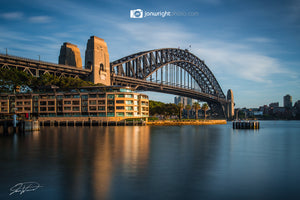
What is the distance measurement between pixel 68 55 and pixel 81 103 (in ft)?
91.5

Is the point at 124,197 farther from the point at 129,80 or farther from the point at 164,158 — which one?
the point at 129,80

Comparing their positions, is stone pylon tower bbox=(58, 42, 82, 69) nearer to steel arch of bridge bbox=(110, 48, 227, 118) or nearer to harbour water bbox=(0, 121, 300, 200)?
steel arch of bridge bbox=(110, 48, 227, 118)

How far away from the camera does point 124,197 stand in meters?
15.3

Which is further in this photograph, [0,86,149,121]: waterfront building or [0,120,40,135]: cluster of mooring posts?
[0,86,149,121]: waterfront building

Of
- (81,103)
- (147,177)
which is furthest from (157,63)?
(147,177)

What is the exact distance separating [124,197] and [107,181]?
3.40 metres

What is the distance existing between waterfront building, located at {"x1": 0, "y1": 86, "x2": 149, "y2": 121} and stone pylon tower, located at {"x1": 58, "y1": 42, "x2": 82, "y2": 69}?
654 inches

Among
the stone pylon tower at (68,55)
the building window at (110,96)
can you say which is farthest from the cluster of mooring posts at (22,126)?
the stone pylon tower at (68,55)

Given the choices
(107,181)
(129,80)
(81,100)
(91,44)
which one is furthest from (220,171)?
(129,80)
